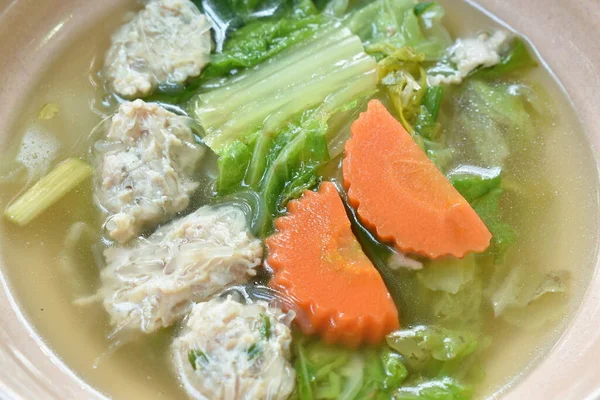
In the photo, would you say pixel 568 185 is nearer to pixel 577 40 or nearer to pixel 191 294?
pixel 577 40

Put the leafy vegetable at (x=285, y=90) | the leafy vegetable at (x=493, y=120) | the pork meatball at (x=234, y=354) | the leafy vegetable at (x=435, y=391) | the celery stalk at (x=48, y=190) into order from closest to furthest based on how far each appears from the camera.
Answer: the pork meatball at (x=234, y=354) → the leafy vegetable at (x=435, y=391) → the celery stalk at (x=48, y=190) → the leafy vegetable at (x=285, y=90) → the leafy vegetable at (x=493, y=120)

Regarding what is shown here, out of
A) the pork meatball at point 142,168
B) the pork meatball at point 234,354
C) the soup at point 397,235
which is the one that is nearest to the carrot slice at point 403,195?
the soup at point 397,235

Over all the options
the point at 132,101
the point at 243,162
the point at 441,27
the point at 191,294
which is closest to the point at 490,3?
the point at 441,27

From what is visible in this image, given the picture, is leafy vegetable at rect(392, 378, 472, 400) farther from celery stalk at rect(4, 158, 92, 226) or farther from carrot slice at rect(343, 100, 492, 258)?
celery stalk at rect(4, 158, 92, 226)

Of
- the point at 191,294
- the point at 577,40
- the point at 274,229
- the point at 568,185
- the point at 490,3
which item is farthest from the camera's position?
the point at 490,3

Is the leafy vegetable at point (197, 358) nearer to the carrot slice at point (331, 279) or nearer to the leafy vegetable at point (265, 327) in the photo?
the leafy vegetable at point (265, 327)

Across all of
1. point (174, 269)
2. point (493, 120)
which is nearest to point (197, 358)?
point (174, 269)
